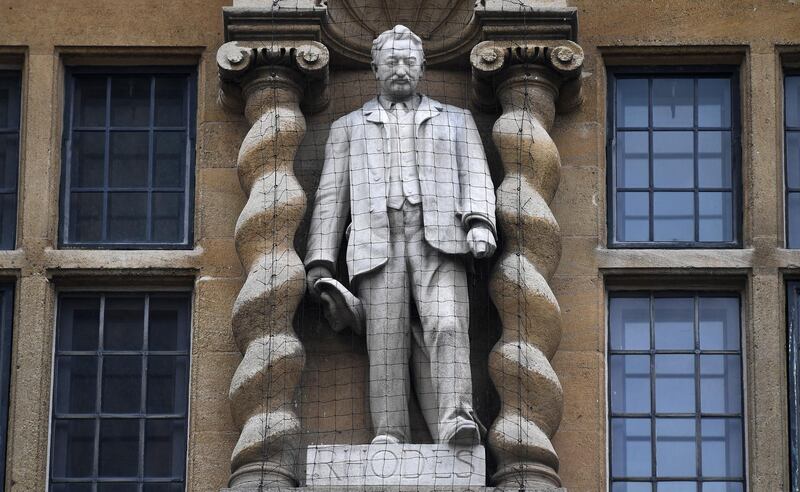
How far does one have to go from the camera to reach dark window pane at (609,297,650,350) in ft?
53.6

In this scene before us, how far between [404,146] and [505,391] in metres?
1.51

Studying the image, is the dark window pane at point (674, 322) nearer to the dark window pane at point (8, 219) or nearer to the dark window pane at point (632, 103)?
the dark window pane at point (632, 103)

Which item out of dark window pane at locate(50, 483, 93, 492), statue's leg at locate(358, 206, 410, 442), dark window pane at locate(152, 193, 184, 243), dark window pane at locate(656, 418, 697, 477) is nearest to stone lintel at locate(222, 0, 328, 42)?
dark window pane at locate(152, 193, 184, 243)

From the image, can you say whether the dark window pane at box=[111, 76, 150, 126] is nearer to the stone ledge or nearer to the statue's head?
the statue's head

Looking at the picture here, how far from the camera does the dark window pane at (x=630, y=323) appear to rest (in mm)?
16328

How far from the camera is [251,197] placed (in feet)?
53.4

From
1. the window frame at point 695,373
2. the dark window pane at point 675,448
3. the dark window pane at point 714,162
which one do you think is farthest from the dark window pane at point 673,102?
the dark window pane at point 675,448

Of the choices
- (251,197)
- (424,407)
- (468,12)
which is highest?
(468,12)

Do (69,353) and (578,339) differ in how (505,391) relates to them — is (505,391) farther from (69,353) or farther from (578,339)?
(69,353)

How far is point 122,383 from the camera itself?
642 inches

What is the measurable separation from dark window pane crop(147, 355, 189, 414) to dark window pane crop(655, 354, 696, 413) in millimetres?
2607

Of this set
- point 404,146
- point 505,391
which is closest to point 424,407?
point 505,391

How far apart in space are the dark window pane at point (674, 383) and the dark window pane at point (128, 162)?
10.2ft

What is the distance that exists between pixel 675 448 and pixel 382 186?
2.14m
